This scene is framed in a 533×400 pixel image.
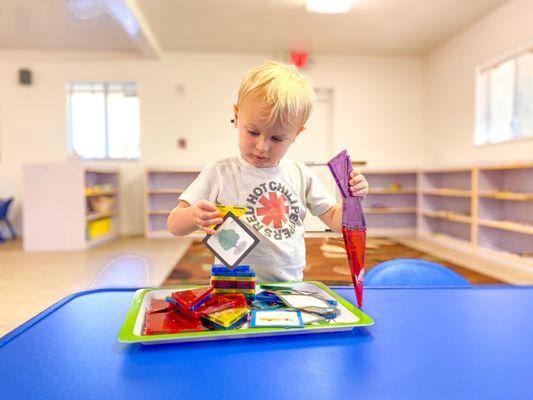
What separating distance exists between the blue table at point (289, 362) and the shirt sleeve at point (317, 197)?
23 centimetres

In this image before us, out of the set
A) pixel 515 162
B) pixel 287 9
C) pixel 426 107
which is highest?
pixel 287 9

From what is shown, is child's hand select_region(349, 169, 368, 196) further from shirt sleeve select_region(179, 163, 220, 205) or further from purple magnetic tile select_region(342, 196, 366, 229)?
shirt sleeve select_region(179, 163, 220, 205)

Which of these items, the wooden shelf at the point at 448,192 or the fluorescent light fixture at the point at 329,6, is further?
the wooden shelf at the point at 448,192

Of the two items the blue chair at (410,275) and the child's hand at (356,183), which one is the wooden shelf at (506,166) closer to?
the blue chair at (410,275)

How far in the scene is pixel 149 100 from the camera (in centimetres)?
491

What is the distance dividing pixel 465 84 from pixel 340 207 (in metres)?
4.18

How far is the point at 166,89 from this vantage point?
4906 millimetres

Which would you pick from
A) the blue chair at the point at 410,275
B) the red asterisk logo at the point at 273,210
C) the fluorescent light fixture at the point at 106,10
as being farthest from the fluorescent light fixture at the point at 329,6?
the red asterisk logo at the point at 273,210

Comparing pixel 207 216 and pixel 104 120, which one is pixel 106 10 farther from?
pixel 207 216

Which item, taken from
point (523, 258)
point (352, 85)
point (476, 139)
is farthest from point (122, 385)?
point (352, 85)

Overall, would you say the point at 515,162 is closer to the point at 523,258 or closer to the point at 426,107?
the point at 523,258

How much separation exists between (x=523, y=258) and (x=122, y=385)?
3.29 m

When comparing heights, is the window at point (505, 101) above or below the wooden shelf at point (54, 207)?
above

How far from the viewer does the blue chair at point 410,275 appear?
0.87 metres
